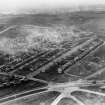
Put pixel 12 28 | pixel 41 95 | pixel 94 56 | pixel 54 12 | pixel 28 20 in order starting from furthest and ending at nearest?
pixel 54 12
pixel 28 20
pixel 12 28
pixel 94 56
pixel 41 95

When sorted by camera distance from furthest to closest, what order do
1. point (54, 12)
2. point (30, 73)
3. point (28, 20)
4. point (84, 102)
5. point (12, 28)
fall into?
point (54, 12) < point (28, 20) < point (12, 28) < point (30, 73) < point (84, 102)

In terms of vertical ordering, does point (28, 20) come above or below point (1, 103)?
above

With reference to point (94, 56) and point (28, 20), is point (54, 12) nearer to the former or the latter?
point (28, 20)

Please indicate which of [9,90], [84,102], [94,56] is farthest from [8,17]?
[84,102]

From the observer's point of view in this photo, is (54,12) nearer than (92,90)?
No

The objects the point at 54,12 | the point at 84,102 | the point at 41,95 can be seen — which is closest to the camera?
the point at 84,102

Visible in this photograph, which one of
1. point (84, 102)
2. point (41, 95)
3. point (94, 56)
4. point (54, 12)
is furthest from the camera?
point (54, 12)

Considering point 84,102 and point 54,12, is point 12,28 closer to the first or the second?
point 54,12

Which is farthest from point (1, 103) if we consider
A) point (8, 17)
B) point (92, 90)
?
point (8, 17)

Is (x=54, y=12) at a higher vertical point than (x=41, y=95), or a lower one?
higher
